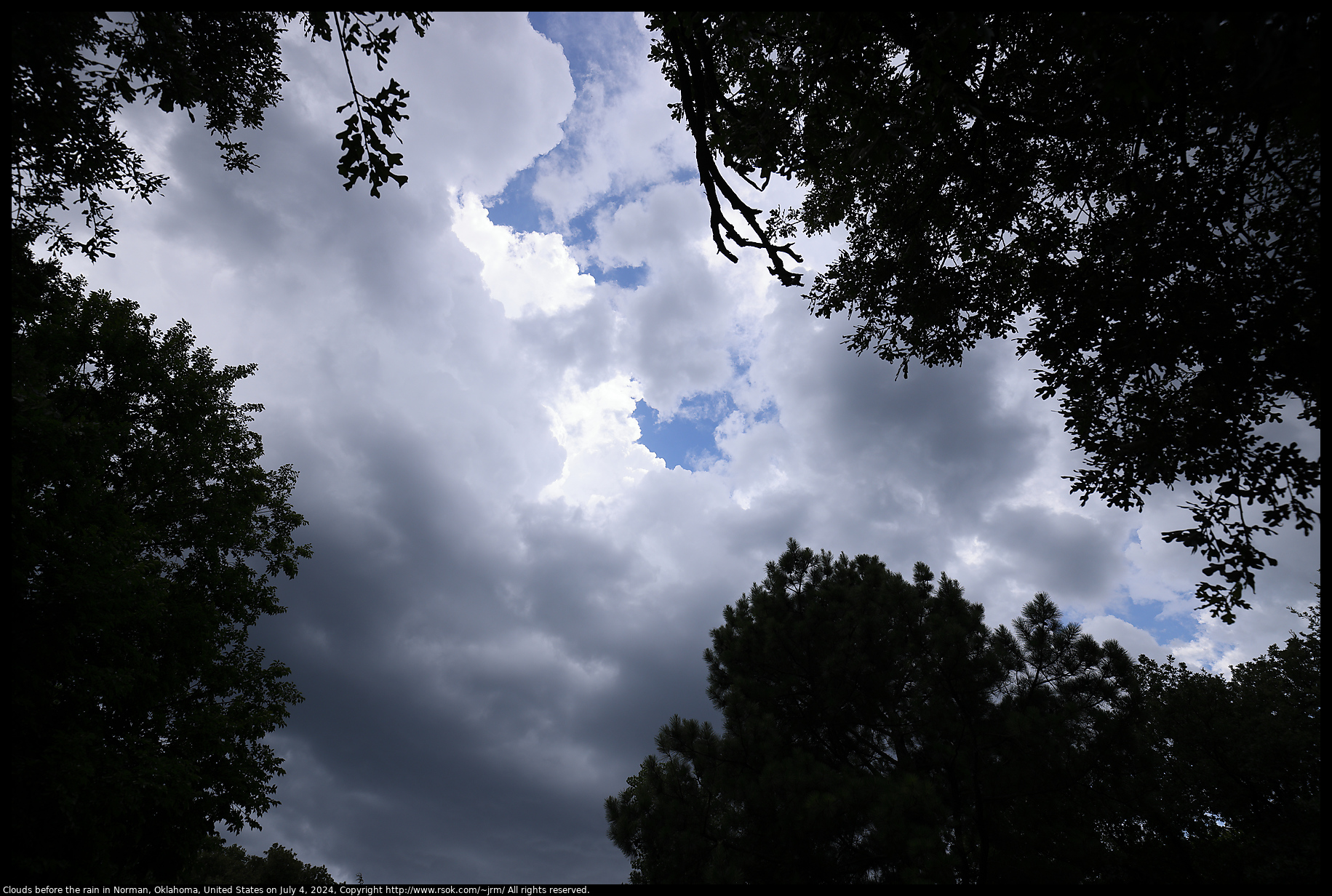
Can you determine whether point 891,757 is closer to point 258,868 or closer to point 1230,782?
point 1230,782

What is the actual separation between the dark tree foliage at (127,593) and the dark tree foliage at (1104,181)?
28.7 ft

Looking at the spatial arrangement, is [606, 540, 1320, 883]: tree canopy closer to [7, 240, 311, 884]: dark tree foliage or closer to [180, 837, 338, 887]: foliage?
[7, 240, 311, 884]: dark tree foliage

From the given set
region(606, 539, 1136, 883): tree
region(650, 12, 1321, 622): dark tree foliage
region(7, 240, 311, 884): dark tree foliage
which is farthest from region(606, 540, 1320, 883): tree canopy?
region(7, 240, 311, 884): dark tree foliage

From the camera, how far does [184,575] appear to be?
1281cm

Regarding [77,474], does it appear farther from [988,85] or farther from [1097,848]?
[1097,848]

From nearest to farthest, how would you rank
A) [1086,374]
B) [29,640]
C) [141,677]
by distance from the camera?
[1086,374] < [29,640] < [141,677]

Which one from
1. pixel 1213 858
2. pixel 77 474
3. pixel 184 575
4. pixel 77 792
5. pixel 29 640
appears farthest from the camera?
pixel 1213 858

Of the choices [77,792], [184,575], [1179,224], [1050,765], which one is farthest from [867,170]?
[184,575]

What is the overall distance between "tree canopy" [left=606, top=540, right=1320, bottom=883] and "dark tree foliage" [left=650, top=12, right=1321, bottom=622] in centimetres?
631

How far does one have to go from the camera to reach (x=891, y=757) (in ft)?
39.9

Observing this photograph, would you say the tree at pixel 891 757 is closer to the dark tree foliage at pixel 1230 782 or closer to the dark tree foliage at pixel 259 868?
the dark tree foliage at pixel 1230 782

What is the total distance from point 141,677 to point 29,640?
76.1 inches

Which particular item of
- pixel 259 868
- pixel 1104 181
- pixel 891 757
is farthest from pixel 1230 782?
pixel 259 868

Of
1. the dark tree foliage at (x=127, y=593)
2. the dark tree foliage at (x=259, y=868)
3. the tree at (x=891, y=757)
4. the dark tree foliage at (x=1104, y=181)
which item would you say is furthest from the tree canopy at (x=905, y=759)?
the dark tree foliage at (x=259, y=868)
